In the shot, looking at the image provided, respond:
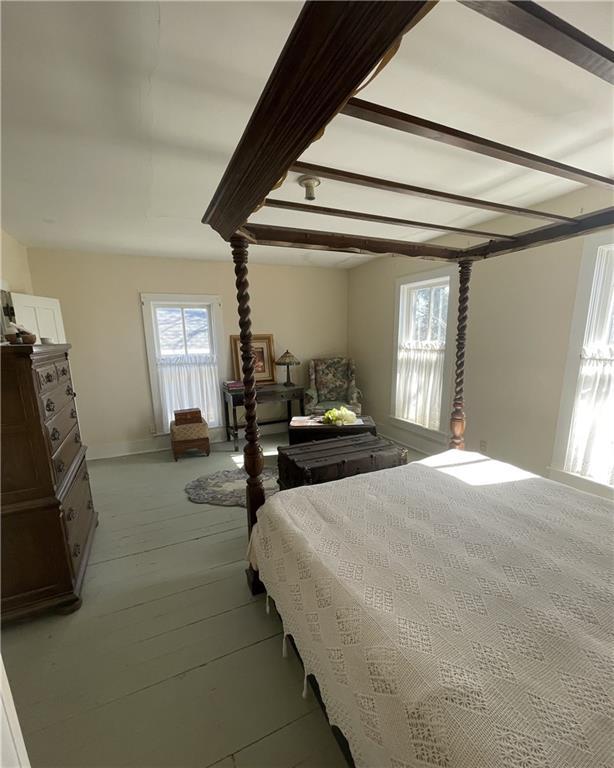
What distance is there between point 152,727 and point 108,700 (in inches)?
9.8

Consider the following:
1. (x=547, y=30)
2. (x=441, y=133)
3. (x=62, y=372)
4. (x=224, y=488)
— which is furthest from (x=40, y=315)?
(x=547, y=30)

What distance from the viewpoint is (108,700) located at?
1324 millimetres

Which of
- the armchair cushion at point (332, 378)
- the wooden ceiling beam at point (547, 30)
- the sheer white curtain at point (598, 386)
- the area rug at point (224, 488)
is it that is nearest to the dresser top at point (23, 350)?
the area rug at point (224, 488)

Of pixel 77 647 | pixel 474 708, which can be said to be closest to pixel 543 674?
pixel 474 708

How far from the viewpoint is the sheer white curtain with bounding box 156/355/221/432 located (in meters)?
4.20

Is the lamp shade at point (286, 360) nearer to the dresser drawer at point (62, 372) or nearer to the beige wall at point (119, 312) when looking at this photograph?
the beige wall at point (119, 312)

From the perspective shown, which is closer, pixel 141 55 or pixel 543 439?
pixel 141 55

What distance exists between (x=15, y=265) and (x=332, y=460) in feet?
11.3

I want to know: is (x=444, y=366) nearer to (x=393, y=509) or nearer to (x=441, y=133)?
(x=393, y=509)

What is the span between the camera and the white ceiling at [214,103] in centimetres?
100

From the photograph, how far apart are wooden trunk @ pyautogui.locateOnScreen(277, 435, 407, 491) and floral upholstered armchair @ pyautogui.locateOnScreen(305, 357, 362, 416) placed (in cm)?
198

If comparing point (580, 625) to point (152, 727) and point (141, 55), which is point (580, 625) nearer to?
point (152, 727)

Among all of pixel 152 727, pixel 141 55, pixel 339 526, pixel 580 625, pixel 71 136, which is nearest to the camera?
pixel 580 625

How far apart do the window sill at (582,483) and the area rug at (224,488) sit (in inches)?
93.3
